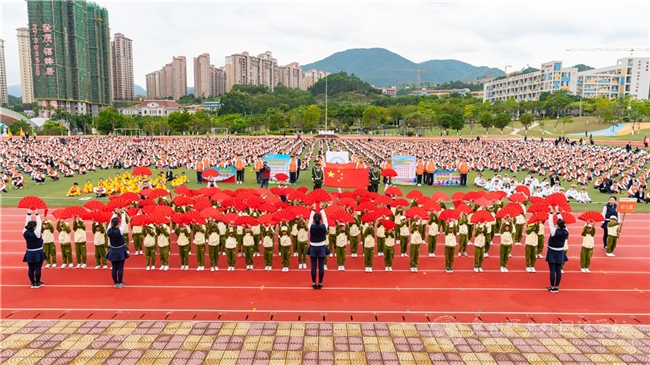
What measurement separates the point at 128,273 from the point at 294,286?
3539 millimetres

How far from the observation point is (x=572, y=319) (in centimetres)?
670

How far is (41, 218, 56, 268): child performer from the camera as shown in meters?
8.67

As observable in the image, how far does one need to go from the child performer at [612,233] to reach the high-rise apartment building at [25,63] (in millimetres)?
123683

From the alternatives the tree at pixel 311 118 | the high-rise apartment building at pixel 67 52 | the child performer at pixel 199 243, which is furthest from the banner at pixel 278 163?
the high-rise apartment building at pixel 67 52

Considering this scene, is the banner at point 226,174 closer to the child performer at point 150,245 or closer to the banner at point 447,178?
the banner at point 447,178

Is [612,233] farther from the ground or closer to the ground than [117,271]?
farther from the ground

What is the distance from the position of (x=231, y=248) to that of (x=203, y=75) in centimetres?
15685

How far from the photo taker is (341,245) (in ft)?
29.4

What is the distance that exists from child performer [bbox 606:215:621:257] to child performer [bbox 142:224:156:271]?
10.3m

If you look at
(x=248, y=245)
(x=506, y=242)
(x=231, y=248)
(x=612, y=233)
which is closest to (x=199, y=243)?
(x=231, y=248)

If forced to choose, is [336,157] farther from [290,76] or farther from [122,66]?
[122,66]

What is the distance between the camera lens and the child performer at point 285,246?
869cm

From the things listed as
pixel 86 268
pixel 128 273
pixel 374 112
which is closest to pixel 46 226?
pixel 86 268

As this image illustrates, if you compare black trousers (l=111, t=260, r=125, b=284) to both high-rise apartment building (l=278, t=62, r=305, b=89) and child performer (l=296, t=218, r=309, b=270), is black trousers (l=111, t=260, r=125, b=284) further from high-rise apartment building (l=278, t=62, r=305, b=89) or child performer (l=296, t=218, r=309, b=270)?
high-rise apartment building (l=278, t=62, r=305, b=89)
